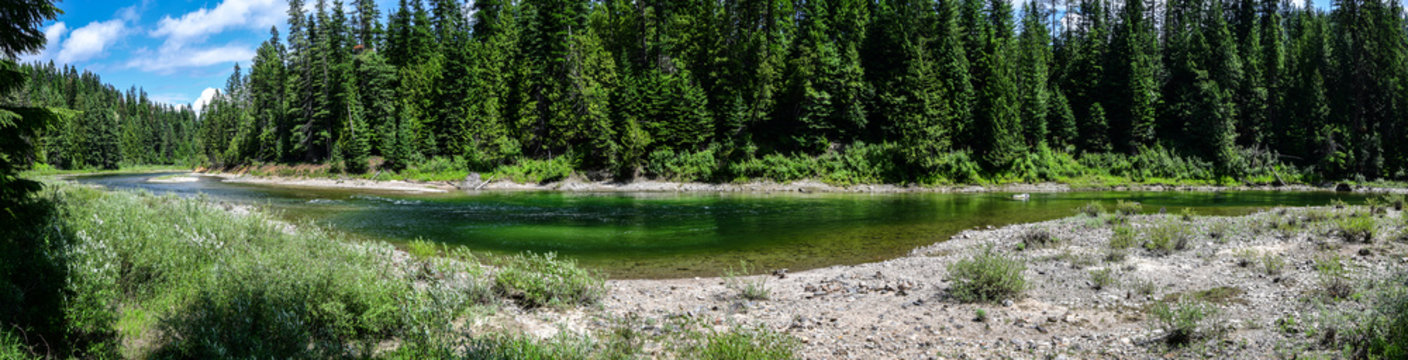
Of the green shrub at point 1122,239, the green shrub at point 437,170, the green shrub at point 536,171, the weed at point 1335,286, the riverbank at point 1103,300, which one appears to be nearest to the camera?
the riverbank at point 1103,300

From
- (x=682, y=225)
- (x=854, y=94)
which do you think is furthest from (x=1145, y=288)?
(x=854, y=94)

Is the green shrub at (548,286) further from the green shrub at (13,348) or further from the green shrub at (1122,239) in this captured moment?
the green shrub at (1122,239)

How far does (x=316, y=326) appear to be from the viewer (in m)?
→ 5.96

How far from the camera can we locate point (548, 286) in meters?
8.37

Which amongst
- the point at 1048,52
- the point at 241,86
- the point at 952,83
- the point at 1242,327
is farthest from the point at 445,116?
the point at 241,86

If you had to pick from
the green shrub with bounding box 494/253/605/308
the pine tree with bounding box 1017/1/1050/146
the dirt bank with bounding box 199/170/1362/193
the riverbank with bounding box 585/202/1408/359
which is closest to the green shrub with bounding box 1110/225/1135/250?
the riverbank with bounding box 585/202/1408/359

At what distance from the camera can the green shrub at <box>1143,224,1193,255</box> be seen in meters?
12.3

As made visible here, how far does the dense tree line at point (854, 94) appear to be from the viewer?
47.4 metres

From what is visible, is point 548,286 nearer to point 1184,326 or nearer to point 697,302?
point 697,302

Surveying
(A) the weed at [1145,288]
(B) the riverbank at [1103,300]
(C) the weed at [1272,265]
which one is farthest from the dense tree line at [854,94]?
(A) the weed at [1145,288]

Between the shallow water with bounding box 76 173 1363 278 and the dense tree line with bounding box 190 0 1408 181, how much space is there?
44.6ft

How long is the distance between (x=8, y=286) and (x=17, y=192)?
98.3 inches

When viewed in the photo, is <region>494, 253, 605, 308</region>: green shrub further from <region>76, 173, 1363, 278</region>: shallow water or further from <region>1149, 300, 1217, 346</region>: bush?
<region>1149, 300, 1217, 346</region>: bush

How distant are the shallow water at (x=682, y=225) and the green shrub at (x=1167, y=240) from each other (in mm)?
5483
